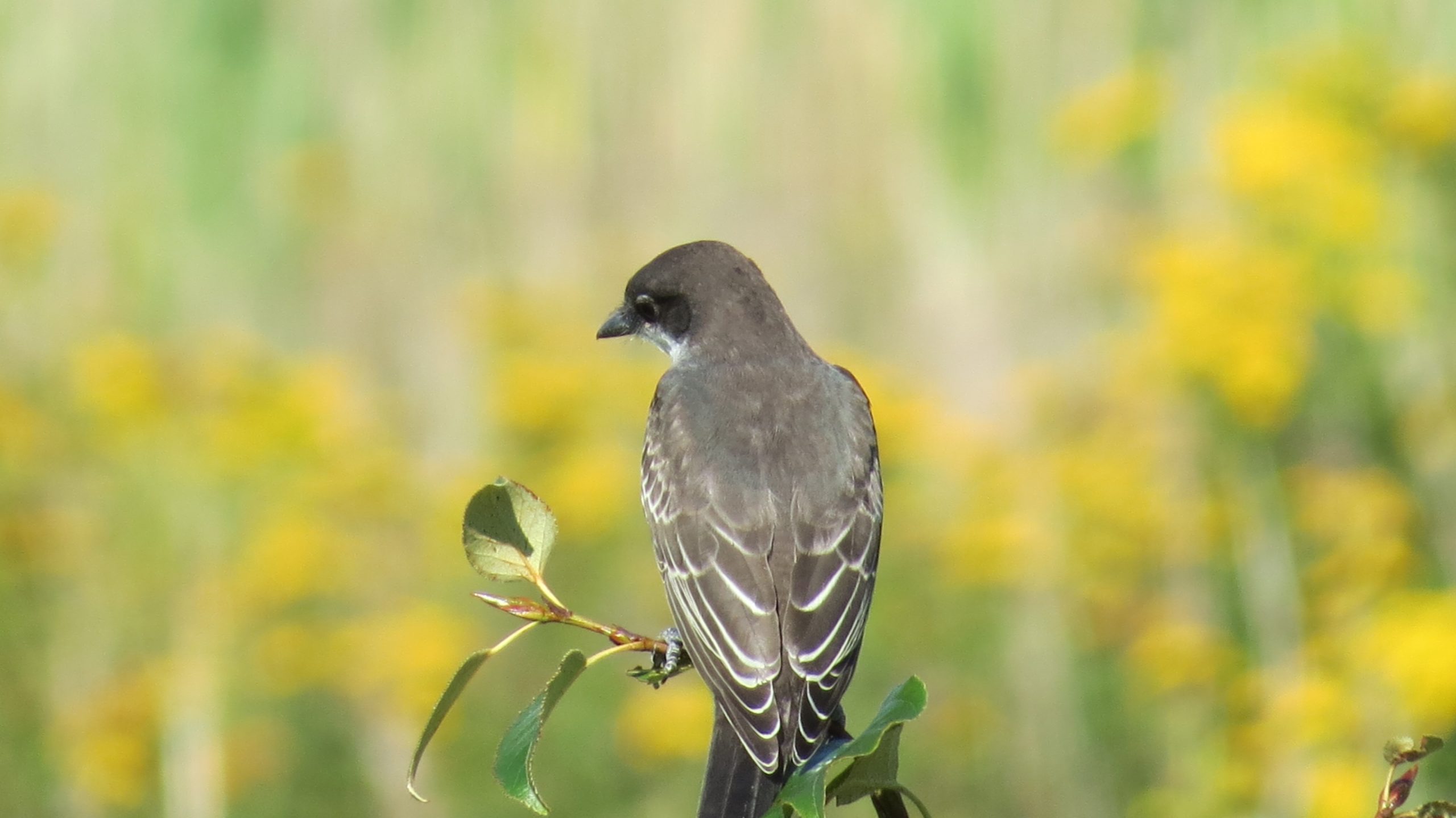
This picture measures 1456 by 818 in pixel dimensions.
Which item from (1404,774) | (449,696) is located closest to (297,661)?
(449,696)

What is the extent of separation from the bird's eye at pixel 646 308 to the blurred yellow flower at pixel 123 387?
107 inches

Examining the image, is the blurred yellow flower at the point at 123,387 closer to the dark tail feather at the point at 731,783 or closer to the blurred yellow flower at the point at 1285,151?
the dark tail feather at the point at 731,783

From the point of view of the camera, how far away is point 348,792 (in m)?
6.72

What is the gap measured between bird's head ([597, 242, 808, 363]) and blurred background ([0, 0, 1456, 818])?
195cm

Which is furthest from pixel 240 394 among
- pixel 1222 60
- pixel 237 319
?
pixel 1222 60

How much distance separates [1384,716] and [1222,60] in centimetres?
423

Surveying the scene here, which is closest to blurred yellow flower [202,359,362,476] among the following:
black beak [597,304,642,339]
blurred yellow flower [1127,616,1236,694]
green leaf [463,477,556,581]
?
black beak [597,304,642,339]

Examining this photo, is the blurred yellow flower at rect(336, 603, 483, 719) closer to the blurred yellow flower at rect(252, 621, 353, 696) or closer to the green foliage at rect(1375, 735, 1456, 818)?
the blurred yellow flower at rect(252, 621, 353, 696)

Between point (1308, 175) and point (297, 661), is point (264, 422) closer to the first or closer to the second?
point (297, 661)

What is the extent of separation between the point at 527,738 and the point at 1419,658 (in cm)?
333

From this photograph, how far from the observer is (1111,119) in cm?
725

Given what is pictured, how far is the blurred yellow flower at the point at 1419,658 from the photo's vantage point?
4.77m

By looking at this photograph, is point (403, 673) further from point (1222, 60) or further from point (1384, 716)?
point (1222, 60)

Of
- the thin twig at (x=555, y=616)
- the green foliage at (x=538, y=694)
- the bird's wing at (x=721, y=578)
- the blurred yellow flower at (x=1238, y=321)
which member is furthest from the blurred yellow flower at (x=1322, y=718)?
the thin twig at (x=555, y=616)
